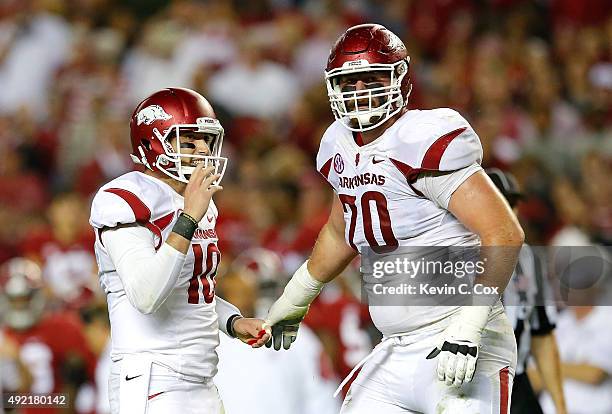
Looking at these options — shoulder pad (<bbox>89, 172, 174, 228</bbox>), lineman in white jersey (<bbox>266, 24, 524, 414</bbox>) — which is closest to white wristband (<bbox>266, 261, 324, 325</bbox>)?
lineman in white jersey (<bbox>266, 24, 524, 414</bbox>)

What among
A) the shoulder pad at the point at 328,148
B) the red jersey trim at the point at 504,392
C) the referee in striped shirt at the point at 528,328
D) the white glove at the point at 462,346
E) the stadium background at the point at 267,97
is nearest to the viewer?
the white glove at the point at 462,346

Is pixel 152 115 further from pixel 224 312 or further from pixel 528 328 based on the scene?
pixel 528 328

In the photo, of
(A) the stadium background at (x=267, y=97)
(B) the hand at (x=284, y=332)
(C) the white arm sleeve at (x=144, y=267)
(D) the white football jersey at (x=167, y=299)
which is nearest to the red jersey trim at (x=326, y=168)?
(D) the white football jersey at (x=167, y=299)

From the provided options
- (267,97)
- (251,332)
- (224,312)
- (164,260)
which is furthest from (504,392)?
(267,97)

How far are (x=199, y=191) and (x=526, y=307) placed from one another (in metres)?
1.40

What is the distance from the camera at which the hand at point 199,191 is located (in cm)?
321

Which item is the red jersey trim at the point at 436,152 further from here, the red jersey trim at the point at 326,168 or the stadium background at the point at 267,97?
the stadium background at the point at 267,97

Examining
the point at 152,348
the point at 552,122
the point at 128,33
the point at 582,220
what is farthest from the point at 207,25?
the point at 152,348

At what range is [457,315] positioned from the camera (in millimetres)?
3236

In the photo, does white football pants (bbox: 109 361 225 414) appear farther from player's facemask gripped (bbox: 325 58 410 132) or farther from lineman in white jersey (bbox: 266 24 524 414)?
player's facemask gripped (bbox: 325 58 410 132)

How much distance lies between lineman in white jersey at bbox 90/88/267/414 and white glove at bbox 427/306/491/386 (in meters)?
0.69

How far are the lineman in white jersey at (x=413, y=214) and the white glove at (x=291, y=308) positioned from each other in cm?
29

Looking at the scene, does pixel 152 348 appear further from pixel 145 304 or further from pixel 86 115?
pixel 86 115

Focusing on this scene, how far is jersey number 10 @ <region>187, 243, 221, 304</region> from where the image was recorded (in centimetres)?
338
